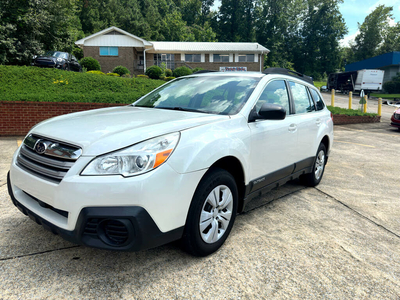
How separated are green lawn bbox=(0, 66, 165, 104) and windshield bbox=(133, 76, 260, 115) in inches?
270

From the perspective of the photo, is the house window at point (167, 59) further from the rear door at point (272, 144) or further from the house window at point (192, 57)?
the rear door at point (272, 144)

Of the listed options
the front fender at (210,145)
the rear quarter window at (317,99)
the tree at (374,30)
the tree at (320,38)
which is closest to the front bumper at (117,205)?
the front fender at (210,145)

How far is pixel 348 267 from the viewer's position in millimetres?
2668

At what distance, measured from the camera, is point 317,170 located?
16.2 ft

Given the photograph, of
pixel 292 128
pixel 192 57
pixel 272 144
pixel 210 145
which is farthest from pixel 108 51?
pixel 210 145

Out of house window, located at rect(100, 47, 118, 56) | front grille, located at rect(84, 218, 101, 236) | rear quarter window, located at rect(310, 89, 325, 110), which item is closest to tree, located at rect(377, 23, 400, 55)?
house window, located at rect(100, 47, 118, 56)

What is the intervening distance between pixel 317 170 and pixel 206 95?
99.3 inches

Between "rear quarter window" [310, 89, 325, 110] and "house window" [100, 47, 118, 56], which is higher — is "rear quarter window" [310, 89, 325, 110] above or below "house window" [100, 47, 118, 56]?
below

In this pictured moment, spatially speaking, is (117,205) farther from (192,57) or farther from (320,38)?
(320,38)

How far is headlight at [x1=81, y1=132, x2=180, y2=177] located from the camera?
2.14 meters

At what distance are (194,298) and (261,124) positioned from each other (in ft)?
6.15

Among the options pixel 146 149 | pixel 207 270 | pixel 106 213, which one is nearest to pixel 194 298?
pixel 207 270

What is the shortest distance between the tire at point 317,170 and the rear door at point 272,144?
3.19 feet

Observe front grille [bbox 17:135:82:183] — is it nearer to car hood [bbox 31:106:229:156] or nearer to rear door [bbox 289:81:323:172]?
car hood [bbox 31:106:229:156]
